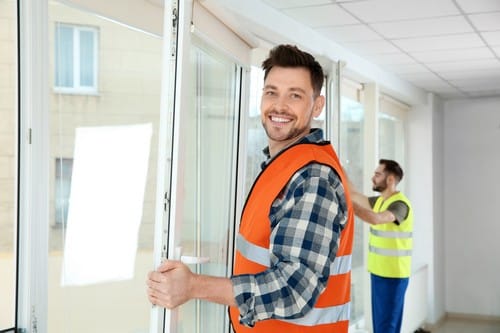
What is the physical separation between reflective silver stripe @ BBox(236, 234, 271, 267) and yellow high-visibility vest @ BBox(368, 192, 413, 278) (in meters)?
3.47

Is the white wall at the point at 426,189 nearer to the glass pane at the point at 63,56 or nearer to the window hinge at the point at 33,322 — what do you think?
the glass pane at the point at 63,56

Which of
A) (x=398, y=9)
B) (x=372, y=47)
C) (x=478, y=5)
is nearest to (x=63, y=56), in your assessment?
(x=398, y=9)

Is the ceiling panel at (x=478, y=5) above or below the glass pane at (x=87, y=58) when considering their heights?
above

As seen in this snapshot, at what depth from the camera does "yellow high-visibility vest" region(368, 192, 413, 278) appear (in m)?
4.73

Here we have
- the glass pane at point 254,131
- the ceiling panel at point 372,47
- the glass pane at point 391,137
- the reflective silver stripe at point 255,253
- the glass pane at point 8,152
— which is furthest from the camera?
the glass pane at point 391,137

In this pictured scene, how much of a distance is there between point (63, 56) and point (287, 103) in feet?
3.57

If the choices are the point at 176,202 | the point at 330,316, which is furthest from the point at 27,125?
the point at 330,316

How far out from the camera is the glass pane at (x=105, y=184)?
2189mm

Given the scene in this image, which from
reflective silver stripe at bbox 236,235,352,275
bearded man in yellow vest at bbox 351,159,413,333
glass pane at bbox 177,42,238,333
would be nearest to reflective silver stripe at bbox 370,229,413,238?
bearded man in yellow vest at bbox 351,159,413,333

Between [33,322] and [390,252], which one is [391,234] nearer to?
[390,252]

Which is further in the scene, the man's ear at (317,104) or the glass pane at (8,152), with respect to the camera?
the glass pane at (8,152)

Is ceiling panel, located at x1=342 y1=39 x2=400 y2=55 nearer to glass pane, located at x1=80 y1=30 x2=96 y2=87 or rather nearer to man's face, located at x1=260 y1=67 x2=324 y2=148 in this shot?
glass pane, located at x1=80 y1=30 x2=96 y2=87

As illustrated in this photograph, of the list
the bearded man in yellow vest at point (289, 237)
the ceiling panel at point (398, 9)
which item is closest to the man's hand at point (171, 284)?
the bearded man in yellow vest at point (289, 237)

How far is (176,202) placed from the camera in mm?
1420
